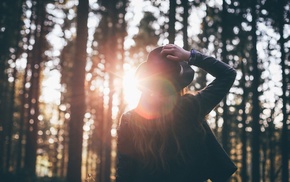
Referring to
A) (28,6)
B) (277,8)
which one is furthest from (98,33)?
(277,8)

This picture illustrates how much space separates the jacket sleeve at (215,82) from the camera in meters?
2.20

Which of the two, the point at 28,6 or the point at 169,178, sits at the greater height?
the point at 28,6

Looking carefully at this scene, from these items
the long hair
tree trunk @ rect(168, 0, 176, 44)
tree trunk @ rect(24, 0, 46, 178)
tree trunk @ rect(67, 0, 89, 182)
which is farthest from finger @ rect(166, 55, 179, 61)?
tree trunk @ rect(24, 0, 46, 178)

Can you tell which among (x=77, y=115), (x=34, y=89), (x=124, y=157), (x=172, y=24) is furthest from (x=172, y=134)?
(x=34, y=89)

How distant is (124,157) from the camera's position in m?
2.39

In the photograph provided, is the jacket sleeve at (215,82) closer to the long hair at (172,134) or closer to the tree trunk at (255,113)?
the long hair at (172,134)

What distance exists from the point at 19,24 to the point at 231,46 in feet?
42.7

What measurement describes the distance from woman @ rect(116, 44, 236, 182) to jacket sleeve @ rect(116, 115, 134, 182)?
24 mm

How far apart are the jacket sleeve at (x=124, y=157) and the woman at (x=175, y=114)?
0.9 inches

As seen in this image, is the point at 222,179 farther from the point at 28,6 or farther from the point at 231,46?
the point at 28,6

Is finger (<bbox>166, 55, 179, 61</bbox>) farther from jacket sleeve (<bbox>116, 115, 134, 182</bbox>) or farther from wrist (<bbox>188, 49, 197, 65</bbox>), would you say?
jacket sleeve (<bbox>116, 115, 134, 182</bbox>)

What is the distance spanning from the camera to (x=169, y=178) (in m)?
2.28

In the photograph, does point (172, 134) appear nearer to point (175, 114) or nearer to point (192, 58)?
point (175, 114)

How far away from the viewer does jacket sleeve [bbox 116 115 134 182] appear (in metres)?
2.37
